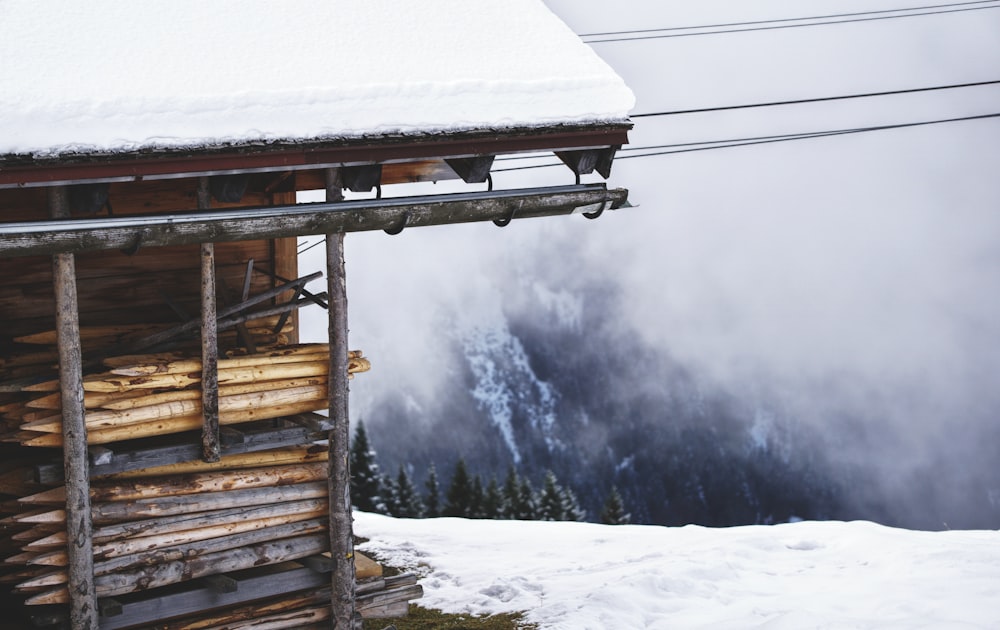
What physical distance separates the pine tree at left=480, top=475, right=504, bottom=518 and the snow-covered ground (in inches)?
1056

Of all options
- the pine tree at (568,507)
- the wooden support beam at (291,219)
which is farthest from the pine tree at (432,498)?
the wooden support beam at (291,219)

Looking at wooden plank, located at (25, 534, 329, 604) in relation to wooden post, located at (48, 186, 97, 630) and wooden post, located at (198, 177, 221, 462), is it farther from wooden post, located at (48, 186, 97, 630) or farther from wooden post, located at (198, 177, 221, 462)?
wooden post, located at (198, 177, 221, 462)

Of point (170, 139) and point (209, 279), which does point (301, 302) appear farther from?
point (170, 139)

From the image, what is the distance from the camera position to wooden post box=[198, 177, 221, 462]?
7914 mm

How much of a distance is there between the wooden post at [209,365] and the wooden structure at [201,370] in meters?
0.02

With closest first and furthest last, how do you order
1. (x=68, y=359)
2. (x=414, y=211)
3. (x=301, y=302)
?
(x=414, y=211) → (x=68, y=359) → (x=301, y=302)

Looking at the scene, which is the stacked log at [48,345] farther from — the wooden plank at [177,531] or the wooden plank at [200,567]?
the wooden plank at [200,567]

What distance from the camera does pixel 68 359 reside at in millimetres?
7141

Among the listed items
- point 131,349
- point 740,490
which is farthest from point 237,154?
point 740,490

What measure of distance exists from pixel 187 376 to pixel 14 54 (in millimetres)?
2995

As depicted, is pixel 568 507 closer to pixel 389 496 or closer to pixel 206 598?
pixel 389 496

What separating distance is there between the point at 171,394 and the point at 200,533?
132cm

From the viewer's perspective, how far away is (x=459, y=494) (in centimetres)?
4103

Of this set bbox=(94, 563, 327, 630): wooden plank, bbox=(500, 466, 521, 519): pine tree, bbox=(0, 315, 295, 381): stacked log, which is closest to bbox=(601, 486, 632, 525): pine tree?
bbox=(500, 466, 521, 519): pine tree
